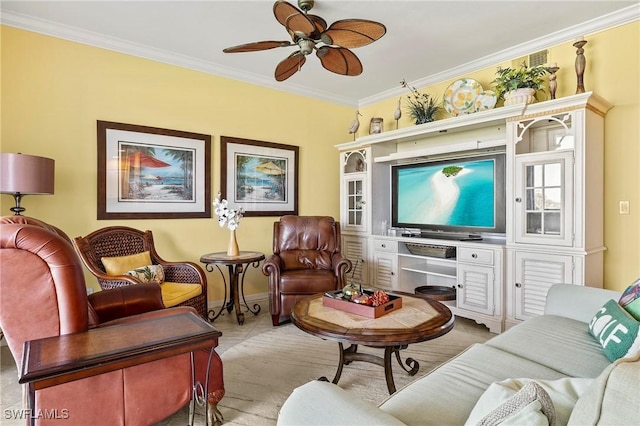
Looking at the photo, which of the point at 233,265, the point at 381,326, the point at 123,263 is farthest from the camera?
the point at 233,265

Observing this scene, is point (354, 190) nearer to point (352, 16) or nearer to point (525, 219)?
point (525, 219)

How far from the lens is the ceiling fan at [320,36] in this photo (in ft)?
6.87

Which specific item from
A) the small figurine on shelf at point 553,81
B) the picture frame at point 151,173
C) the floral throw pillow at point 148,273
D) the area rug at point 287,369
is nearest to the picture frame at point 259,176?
the picture frame at point 151,173

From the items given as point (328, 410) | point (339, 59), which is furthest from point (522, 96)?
point (328, 410)

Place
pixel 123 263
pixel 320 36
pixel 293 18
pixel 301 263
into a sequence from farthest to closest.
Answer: pixel 301 263, pixel 123 263, pixel 320 36, pixel 293 18

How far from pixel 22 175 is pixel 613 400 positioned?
10.5 ft

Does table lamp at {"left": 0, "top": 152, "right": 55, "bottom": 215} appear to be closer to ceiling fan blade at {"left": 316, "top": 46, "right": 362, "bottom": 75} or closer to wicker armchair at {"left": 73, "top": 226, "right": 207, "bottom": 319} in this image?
wicker armchair at {"left": 73, "top": 226, "right": 207, "bottom": 319}

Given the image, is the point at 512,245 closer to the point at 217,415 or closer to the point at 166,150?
the point at 217,415

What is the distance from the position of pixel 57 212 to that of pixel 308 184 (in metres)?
2.76

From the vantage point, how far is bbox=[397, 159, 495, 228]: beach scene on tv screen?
3.51m

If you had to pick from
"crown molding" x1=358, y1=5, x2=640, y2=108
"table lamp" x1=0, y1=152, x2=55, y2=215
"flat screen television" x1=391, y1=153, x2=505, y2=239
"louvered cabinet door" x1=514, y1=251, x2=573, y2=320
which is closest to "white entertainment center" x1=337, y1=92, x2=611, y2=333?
"louvered cabinet door" x1=514, y1=251, x2=573, y2=320

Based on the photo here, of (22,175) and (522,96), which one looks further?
(522,96)

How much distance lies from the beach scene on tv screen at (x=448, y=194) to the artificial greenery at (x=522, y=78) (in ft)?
2.29

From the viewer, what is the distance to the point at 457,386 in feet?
4.17
